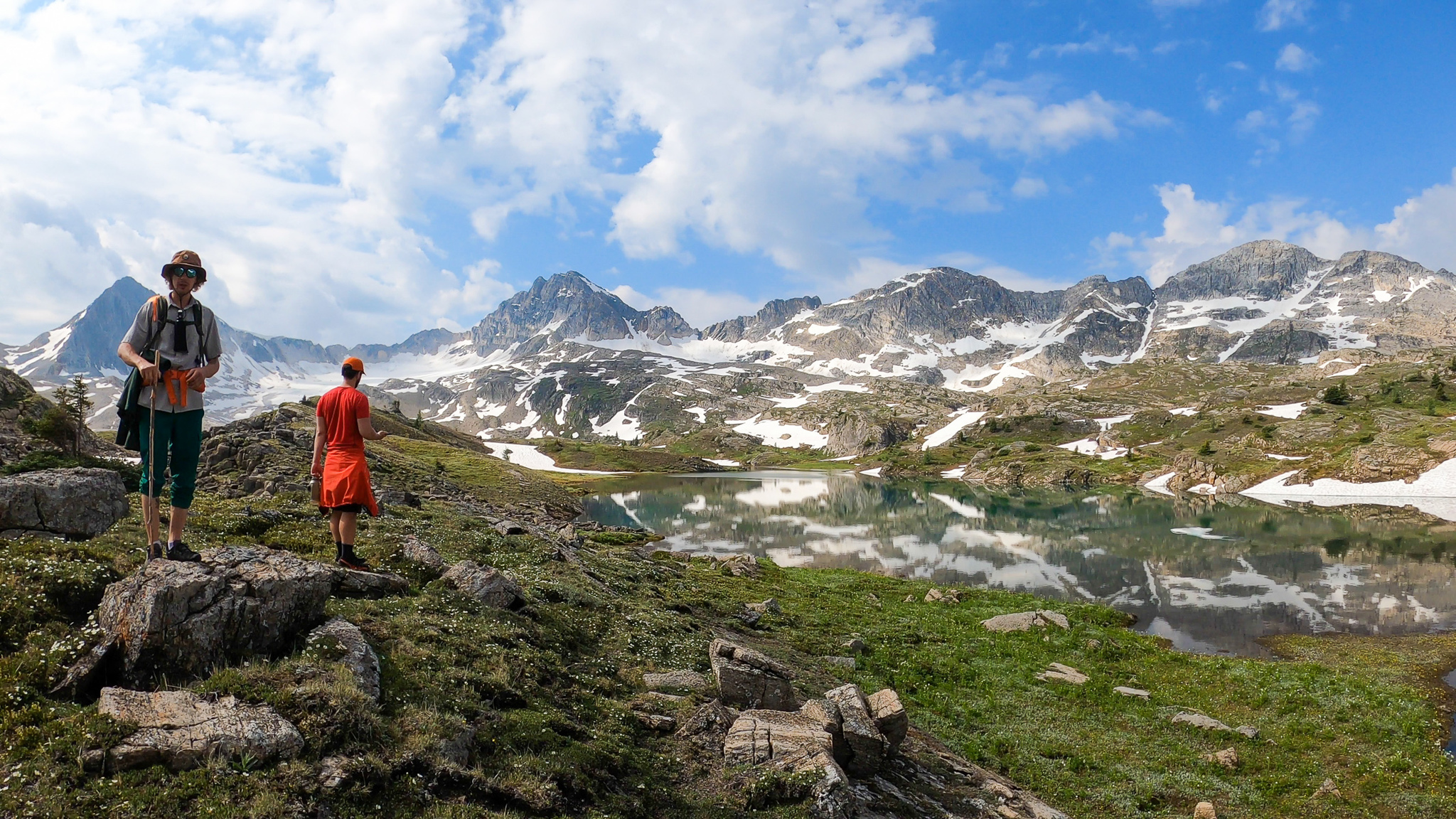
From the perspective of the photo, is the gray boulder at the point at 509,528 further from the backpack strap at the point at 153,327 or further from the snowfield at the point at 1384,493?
the snowfield at the point at 1384,493

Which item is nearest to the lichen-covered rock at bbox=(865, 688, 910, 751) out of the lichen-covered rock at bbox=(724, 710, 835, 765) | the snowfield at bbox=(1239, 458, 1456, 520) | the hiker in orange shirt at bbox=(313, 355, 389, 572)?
the lichen-covered rock at bbox=(724, 710, 835, 765)

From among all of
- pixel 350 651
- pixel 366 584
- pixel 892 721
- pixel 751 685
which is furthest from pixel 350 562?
pixel 892 721

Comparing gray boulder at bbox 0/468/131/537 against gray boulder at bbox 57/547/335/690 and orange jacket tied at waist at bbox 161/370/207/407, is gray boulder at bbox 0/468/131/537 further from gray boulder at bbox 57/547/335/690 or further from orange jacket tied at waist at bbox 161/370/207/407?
gray boulder at bbox 57/547/335/690

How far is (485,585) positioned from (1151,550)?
7779 cm

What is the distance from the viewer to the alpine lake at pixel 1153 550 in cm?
4272

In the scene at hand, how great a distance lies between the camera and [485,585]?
682 inches

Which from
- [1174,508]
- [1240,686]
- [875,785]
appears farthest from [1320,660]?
[1174,508]

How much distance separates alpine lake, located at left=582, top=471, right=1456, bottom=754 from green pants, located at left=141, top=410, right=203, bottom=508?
124ft

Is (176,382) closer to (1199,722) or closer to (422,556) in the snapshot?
(422,556)

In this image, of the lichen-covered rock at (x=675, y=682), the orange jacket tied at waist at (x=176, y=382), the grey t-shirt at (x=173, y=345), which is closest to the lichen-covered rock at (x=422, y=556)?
the lichen-covered rock at (x=675, y=682)

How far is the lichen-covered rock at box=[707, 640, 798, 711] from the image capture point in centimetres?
1519

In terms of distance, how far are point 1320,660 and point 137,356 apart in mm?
48301

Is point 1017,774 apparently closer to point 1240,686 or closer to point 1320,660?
point 1240,686

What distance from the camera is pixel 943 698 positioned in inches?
933
